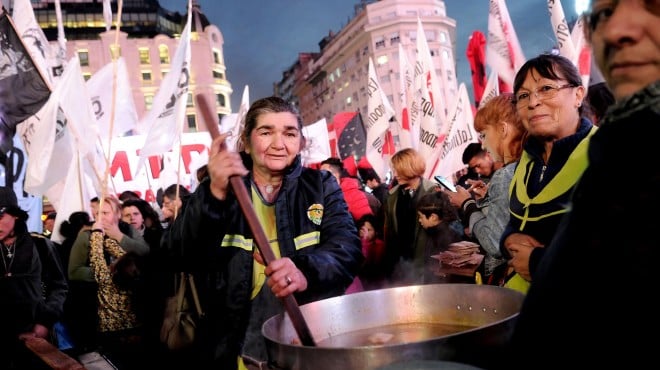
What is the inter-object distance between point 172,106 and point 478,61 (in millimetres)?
6693

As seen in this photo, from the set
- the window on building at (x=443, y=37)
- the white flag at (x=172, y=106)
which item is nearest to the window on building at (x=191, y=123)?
the window on building at (x=443, y=37)

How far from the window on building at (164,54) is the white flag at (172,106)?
6816 centimetres

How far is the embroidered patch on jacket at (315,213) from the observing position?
2.35 metres

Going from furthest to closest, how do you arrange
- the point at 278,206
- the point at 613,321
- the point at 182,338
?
the point at 182,338
the point at 278,206
the point at 613,321

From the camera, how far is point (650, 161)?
63 centimetres

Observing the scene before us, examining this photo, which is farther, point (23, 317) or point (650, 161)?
point (23, 317)

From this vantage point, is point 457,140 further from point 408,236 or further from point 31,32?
point 31,32

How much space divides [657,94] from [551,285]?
30cm

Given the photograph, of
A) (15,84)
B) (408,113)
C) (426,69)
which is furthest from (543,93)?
(408,113)

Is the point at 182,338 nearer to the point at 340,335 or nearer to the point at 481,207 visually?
the point at 340,335

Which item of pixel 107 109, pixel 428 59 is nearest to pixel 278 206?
pixel 107 109

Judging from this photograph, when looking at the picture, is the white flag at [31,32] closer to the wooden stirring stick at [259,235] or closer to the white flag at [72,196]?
the white flag at [72,196]

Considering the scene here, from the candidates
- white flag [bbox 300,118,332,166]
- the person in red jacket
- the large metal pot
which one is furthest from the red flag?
the large metal pot

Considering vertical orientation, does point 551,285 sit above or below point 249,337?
above
